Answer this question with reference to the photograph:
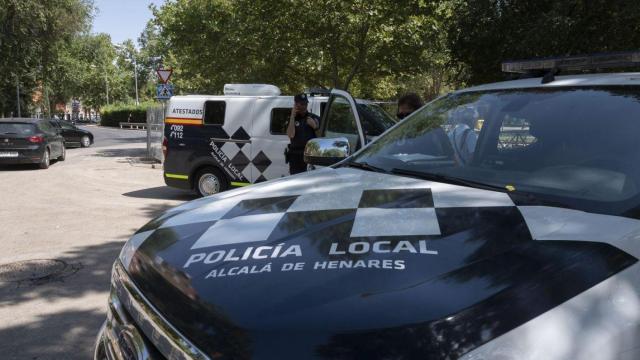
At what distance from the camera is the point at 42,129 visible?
15.9 meters

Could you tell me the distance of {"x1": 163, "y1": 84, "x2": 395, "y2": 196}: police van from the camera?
9.64 m

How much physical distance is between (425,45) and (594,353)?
A: 15.9 meters

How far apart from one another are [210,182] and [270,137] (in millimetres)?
1513

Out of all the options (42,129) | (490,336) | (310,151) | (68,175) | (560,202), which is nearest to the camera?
(490,336)

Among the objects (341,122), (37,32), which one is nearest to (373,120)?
(341,122)

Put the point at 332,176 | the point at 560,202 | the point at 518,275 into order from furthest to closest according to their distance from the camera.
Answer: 1. the point at 332,176
2. the point at 560,202
3. the point at 518,275

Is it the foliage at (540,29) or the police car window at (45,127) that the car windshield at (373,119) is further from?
the police car window at (45,127)

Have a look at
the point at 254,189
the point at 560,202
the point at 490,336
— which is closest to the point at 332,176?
the point at 254,189

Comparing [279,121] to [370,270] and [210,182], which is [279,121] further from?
[370,270]

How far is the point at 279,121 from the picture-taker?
9625mm

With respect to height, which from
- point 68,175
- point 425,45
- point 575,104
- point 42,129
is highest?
point 425,45

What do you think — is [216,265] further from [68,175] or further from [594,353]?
[68,175]

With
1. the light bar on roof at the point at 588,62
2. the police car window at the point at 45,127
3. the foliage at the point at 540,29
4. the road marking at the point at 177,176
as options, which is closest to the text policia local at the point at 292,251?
the light bar on roof at the point at 588,62

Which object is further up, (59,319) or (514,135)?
(514,135)
